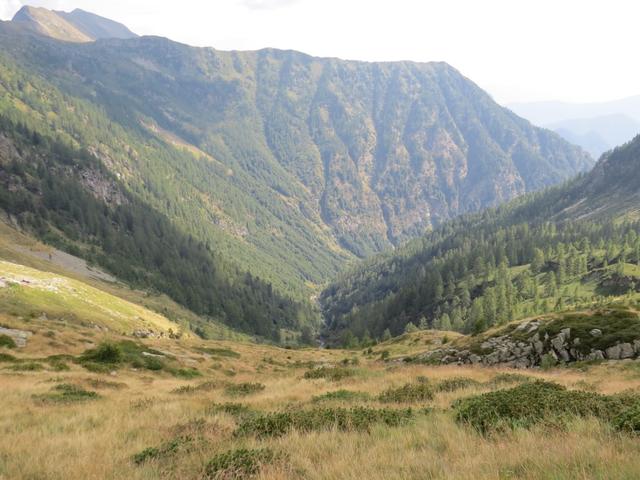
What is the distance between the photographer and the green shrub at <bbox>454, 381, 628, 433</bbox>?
30.8 feet

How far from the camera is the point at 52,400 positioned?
1645 cm

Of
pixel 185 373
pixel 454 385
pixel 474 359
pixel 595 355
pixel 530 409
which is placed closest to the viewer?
pixel 530 409

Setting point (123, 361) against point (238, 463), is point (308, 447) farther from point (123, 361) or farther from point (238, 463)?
point (123, 361)

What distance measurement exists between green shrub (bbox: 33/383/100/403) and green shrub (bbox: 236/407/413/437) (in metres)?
10.1

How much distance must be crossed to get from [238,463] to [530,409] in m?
7.35

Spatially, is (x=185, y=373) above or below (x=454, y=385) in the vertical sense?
below

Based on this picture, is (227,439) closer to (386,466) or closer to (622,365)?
(386,466)

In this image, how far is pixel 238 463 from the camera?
7520 millimetres

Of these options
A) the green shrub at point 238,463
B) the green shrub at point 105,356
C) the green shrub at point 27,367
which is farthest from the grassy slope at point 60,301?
the green shrub at point 238,463

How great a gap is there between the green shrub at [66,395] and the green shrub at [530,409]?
15.7m

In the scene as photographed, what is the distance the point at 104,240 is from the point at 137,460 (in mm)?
208243

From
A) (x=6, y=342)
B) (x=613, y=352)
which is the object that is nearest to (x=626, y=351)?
(x=613, y=352)

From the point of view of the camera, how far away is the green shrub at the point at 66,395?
16.6 meters

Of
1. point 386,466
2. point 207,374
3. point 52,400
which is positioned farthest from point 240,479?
point 207,374
